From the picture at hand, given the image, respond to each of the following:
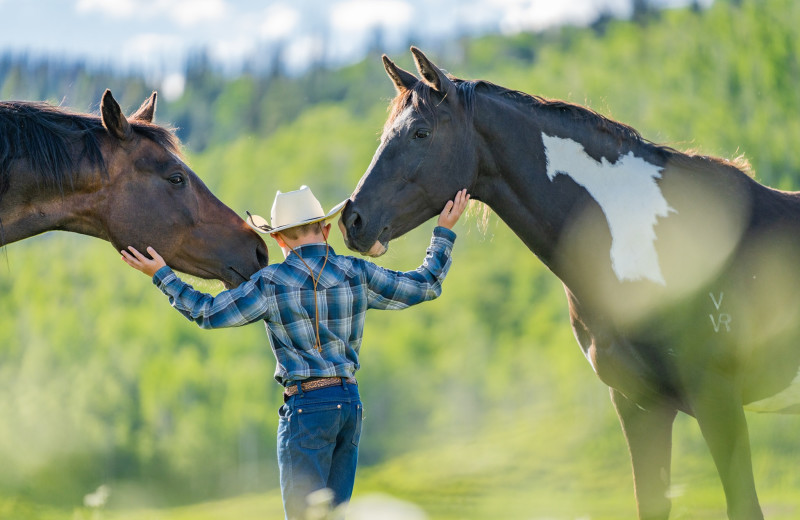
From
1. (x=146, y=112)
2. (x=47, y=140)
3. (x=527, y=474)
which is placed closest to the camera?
(x=47, y=140)

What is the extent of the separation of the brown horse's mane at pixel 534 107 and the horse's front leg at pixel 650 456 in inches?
63.0

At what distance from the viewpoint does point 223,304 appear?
14.0ft

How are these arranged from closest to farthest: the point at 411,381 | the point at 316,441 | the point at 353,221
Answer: the point at 316,441 → the point at 353,221 → the point at 411,381

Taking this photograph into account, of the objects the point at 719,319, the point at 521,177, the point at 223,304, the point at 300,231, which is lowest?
the point at 719,319

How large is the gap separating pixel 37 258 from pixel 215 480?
27800mm

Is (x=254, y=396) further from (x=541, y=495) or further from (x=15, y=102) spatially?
(x=15, y=102)

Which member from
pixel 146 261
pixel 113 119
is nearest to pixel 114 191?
pixel 113 119

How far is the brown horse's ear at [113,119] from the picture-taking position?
477 cm

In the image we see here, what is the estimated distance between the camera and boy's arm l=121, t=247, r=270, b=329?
14.0 feet

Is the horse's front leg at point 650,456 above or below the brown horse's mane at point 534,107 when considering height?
below

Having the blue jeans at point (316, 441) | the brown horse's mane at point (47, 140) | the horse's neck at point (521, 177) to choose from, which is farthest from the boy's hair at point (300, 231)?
the brown horse's mane at point (47, 140)

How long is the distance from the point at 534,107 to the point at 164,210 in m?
2.41

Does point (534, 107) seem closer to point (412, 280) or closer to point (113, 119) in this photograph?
point (412, 280)

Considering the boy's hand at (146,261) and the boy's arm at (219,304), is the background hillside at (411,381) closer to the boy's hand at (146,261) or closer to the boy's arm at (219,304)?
the boy's hand at (146,261)
